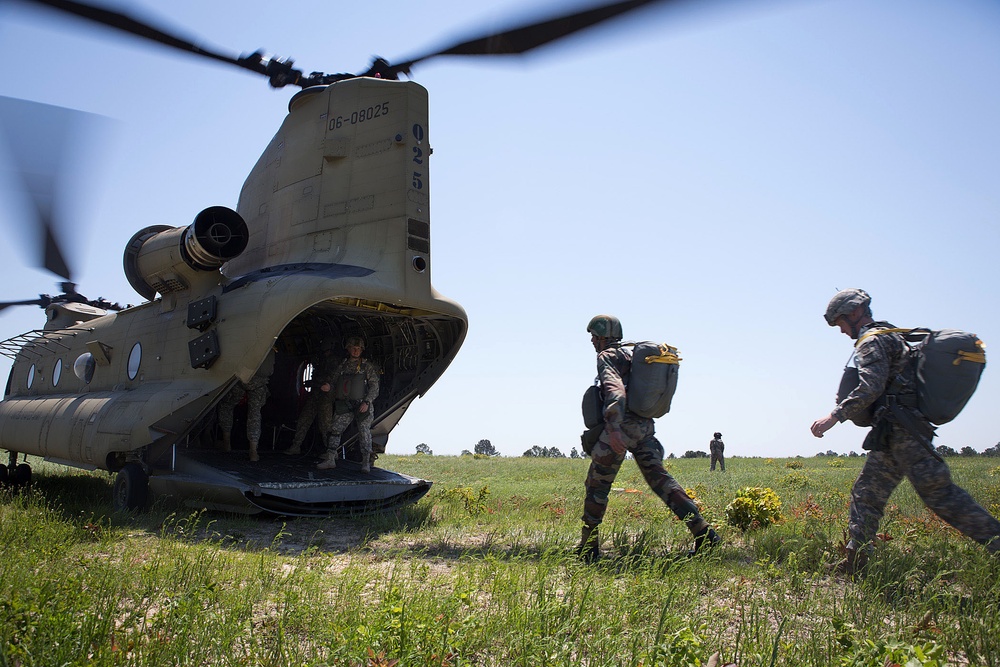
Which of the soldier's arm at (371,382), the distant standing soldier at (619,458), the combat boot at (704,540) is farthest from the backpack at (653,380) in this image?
the soldier's arm at (371,382)

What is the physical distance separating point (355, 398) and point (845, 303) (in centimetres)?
595

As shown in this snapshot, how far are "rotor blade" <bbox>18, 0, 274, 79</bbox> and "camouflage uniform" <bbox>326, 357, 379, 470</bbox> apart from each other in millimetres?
3784

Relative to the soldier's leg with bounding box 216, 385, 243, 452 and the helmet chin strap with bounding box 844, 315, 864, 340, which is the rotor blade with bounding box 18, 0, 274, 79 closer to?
the soldier's leg with bounding box 216, 385, 243, 452

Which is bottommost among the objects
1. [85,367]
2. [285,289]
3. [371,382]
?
[371,382]

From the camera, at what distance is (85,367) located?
10.0 meters

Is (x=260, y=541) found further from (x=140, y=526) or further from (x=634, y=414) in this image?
(x=634, y=414)

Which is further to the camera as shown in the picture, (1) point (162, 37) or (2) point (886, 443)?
(1) point (162, 37)

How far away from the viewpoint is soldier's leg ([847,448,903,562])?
4535 mm

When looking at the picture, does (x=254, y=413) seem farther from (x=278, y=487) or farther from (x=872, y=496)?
(x=872, y=496)

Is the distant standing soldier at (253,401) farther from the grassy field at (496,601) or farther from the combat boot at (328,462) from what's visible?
the grassy field at (496,601)

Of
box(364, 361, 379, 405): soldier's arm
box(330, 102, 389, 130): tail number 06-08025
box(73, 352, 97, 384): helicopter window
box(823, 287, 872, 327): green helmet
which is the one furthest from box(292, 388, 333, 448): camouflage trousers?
box(823, 287, 872, 327): green helmet

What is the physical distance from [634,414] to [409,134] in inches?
169

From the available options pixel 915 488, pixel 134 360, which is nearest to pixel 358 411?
pixel 134 360

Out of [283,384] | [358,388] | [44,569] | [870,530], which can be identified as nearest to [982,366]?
[870,530]
